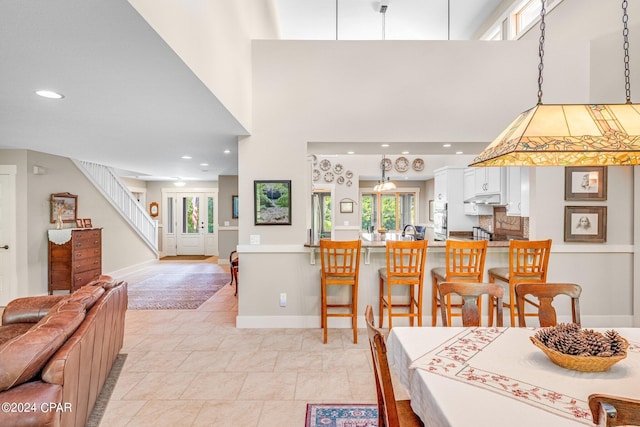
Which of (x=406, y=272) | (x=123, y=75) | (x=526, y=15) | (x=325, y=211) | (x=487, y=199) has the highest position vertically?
(x=526, y=15)

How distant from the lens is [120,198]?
280 inches

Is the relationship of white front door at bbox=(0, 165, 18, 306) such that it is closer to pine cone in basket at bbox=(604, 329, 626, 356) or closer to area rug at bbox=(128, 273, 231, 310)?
area rug at bbox=(128, 273, 231, 310)

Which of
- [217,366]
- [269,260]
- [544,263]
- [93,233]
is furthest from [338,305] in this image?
[93,233]

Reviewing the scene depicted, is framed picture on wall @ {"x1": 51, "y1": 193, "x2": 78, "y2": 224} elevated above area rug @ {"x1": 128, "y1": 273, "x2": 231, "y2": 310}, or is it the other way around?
framed picture on wall @ {"x1": 51, "y1": 193, "x2": 78, "y2": 224}

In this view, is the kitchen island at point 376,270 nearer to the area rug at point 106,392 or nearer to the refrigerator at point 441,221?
the area rug at point 106,392

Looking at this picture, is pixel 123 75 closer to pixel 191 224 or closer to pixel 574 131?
pixel 574 131

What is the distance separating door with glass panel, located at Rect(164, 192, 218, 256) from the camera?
32.0 feet

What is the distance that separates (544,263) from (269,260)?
117 inches

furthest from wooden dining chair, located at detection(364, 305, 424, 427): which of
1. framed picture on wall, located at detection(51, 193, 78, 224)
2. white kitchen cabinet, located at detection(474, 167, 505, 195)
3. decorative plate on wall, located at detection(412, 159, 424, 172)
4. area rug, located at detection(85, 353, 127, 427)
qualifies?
decorative plate on wall, located at detection(412, 159, 424, 172)

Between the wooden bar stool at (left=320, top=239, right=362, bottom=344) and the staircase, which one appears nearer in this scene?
the wooden bar stool at (left=320, top=239, right=362, bottom=344)

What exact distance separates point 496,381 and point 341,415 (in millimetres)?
1264

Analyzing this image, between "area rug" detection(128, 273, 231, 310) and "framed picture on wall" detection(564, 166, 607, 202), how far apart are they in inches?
204

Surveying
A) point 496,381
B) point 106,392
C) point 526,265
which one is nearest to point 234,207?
point 106,392

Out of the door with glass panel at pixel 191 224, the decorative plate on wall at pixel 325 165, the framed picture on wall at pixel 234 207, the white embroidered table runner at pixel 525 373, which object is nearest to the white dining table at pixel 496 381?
the white embroidered table runner at pixel 525 373
